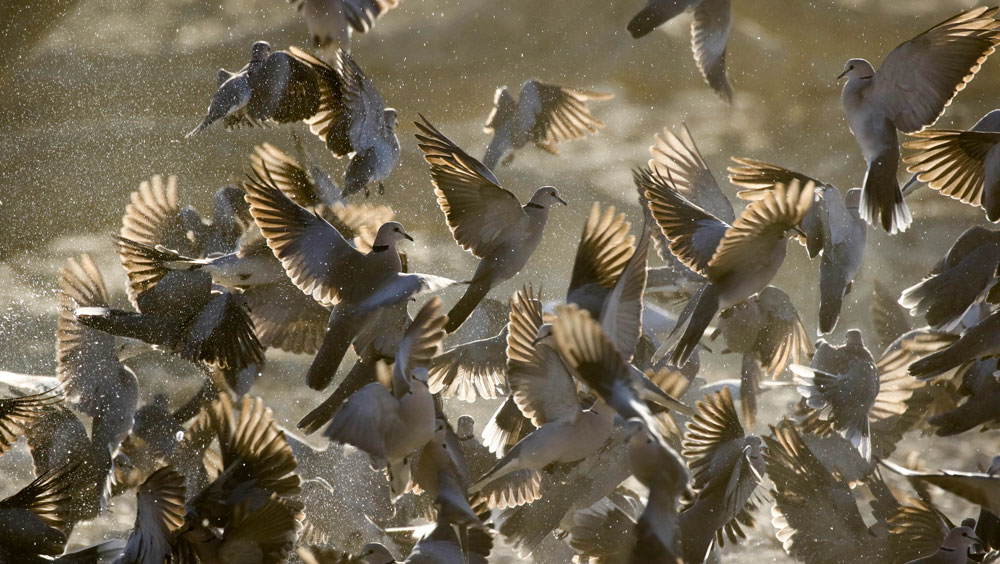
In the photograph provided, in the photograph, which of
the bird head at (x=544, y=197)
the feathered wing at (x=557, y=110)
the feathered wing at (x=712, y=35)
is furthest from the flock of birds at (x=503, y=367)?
the feathered wing at (x=712, y=35)

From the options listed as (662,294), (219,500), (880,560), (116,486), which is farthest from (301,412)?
(880,560)

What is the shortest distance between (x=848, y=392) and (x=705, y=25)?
5.24ft

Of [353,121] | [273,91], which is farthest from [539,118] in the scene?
[273,91]

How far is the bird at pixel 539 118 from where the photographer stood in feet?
10.6

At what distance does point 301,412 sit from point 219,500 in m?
1.62

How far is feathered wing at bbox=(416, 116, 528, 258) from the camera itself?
2.06 meters

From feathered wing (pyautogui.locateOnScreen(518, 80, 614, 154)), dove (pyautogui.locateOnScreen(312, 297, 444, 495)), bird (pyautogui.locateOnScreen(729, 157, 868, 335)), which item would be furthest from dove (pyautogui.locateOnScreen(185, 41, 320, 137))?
bird (pyautogui.locateOnScreen(729, 157, 868, 335))

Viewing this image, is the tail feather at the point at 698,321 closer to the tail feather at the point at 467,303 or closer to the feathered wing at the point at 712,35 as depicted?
the tail feather at the point at 467,303

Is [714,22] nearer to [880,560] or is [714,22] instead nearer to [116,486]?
[880,560]

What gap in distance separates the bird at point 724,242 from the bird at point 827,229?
167mm

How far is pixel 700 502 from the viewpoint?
2018 mm

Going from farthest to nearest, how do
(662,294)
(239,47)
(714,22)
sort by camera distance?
1. (239,47)
2. (714,22)
3. (662,294)

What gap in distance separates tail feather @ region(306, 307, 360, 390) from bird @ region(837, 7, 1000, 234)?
1240 mm

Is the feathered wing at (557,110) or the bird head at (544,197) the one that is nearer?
the bird head at (544,197)
